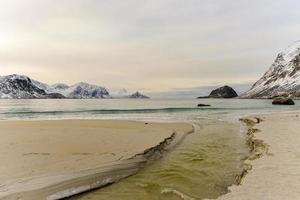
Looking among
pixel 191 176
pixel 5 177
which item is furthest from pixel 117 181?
pixel 5 177

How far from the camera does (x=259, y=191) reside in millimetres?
8586

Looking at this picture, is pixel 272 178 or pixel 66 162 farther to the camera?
pixel 66 162

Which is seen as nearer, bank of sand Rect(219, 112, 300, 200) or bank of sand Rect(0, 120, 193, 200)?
bank of sand Rect(219, 112, 300, 200)

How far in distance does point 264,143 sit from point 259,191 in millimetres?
8823

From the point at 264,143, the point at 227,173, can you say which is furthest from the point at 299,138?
the point at 227,173

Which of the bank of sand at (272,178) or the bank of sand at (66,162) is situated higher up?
the bank of sand at (66,162)

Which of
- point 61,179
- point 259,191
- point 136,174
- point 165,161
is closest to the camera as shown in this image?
point 259,191

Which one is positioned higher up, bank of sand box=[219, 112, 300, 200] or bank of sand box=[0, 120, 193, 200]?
bank of sand box=[0, 120, 193, 200]

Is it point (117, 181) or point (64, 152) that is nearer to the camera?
point (117, 181)

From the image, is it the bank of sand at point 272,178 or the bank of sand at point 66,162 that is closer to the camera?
the bank of sand at point 272,178

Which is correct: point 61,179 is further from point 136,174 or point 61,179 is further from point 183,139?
point 183,139

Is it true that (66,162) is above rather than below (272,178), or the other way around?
above

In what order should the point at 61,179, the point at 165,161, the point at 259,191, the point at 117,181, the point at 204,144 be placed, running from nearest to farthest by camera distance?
the point at 259,191 → the point at 61,179 → the point at 117,181 → the point at 165,161 → the point at 204,144

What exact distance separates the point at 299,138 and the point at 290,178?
9308 mm
